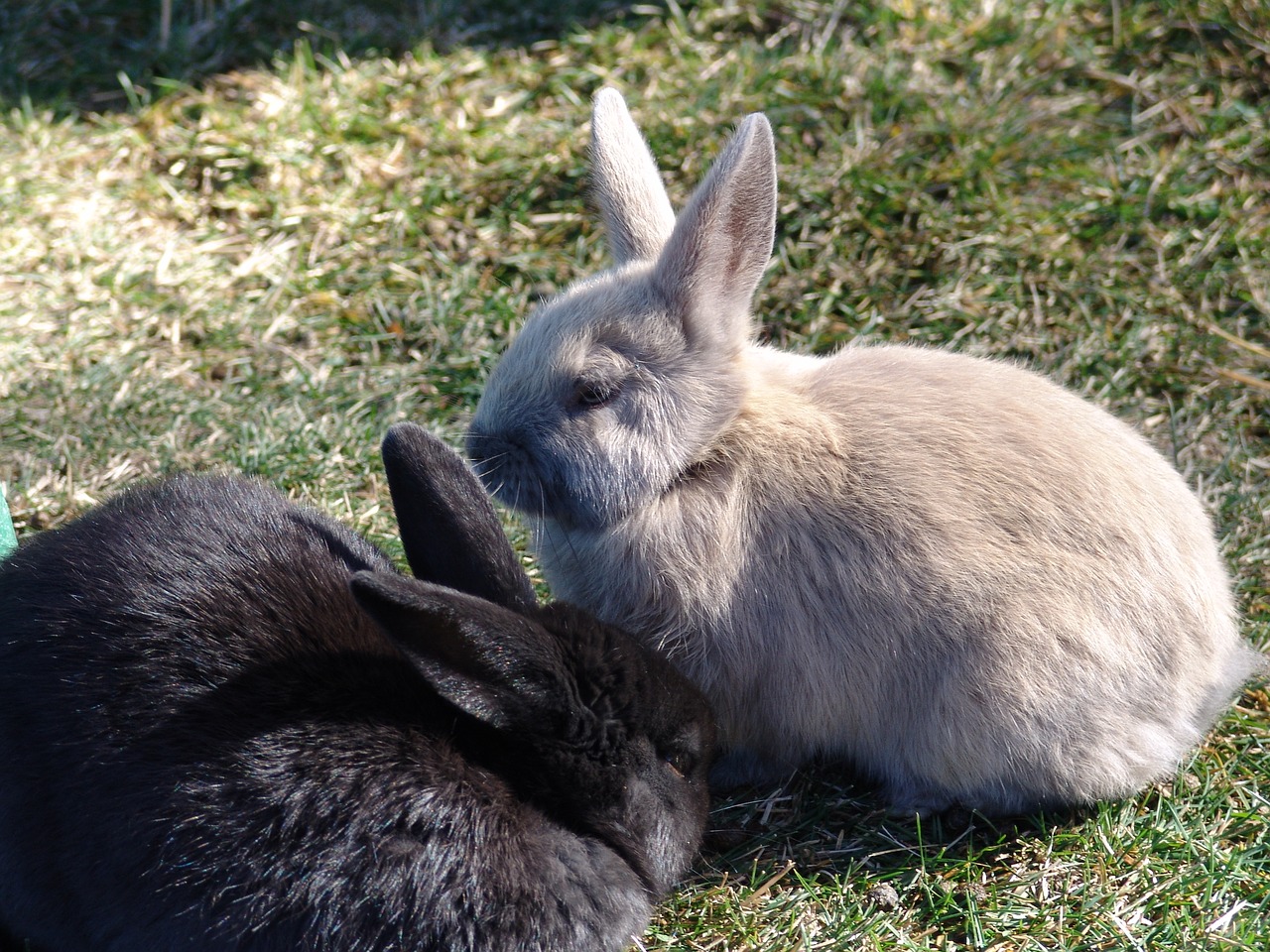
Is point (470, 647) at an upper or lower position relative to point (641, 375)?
lower

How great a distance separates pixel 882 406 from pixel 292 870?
1920 mm

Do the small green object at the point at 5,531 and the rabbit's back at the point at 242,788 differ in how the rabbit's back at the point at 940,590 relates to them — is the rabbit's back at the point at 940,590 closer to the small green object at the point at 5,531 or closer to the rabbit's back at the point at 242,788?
the rabbit's back at the point at 242,788

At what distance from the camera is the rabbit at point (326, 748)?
267 cm

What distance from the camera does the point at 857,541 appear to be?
3.38 metres

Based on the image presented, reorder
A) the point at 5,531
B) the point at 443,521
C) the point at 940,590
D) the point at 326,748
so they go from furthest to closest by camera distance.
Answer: the point at 5,531 → the point at 940,590 → the point at 443,521 → the point at 326,748

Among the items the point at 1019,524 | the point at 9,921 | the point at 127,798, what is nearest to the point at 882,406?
the point at 1019,524

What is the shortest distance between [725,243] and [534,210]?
1.97 m

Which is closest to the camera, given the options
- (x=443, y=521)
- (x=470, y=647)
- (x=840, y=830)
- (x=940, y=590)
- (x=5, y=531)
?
(x=470, y=647)

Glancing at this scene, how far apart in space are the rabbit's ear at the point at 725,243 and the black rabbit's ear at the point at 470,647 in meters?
1.08

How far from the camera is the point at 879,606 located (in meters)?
3.35

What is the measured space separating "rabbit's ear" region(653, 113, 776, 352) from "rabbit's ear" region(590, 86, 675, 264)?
37 cm

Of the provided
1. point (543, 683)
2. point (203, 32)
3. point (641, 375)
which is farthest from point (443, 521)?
point (203, 32)

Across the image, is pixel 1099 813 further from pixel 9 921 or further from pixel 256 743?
pixel 9 921

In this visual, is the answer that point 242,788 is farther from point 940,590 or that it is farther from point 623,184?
point 623,184
